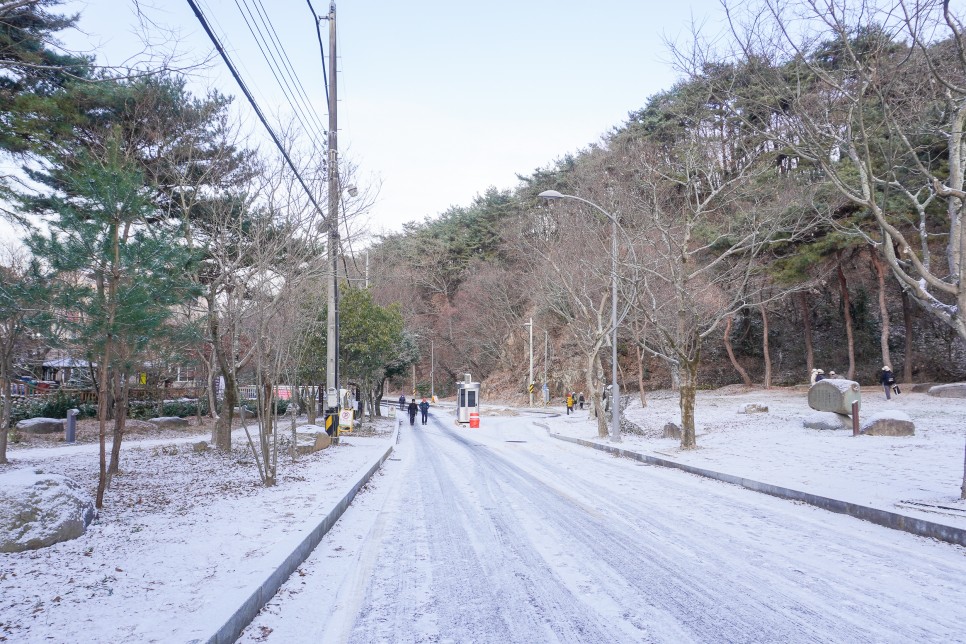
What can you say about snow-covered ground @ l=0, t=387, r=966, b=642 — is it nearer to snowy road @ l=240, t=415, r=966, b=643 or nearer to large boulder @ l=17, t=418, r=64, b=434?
snowy road @ l=240, t=415, r=966, b=643

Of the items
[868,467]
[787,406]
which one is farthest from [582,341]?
[868,467]

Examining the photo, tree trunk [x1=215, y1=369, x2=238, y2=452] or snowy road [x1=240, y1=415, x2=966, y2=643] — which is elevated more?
tree trunk [x1=215, y1=369, x2=238, y2=452]

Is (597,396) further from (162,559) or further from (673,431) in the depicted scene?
(162,559)

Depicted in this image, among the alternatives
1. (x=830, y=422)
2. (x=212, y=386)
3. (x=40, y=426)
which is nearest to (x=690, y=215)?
(x=830, y=422)

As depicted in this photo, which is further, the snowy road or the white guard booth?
the white guard booth

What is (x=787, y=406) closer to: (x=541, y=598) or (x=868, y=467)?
(x=868, y=467)

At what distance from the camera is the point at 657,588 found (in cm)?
544

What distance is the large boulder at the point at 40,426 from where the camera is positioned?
22484mm

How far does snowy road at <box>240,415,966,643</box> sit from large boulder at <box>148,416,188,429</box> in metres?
20.9

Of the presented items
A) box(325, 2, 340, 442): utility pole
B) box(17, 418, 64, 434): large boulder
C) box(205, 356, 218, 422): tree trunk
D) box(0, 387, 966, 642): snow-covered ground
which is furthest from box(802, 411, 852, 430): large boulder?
box(17, 418, 64, 434): large boulder

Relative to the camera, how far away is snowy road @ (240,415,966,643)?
455 cm

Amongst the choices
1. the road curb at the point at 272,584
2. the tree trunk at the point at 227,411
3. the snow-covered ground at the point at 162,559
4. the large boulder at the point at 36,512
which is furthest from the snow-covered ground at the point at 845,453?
the tree trunk at the point at 227,411

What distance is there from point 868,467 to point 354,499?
30.1 ft

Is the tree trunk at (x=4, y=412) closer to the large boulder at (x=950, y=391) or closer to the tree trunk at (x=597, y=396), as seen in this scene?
the tree trunk at (x=597, y=396)
